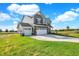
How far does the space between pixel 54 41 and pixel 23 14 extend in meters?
0.40

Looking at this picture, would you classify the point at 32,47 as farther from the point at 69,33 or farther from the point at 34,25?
the point at 69,33

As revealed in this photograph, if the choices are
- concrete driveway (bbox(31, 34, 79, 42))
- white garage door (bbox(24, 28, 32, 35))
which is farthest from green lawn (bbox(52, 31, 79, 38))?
white garage door (bbox(24, 28, 32, 35))

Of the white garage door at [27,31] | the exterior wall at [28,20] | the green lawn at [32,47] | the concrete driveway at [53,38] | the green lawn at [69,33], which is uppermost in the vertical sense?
the exterior wall at [28,20]

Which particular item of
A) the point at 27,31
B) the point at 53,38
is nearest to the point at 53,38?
the point at 53,38

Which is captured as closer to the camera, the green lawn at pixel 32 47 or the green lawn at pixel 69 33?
the green lawn at pixel 32 47

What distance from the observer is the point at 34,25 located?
2291mm

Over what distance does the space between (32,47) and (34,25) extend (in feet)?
0.73

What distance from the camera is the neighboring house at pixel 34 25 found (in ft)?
7.45

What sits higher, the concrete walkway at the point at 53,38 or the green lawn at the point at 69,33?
the green lawn at the point at 69,33

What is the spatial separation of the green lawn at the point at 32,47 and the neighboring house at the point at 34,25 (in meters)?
0.08

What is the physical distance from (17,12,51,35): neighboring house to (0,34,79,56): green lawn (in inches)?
3.0

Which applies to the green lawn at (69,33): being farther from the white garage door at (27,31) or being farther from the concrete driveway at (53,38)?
the white garage door at (27,31)

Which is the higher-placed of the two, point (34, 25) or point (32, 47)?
point (34, 25)

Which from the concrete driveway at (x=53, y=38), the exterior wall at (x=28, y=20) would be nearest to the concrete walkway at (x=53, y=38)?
the concrete driveway at (x=53, y=38)
